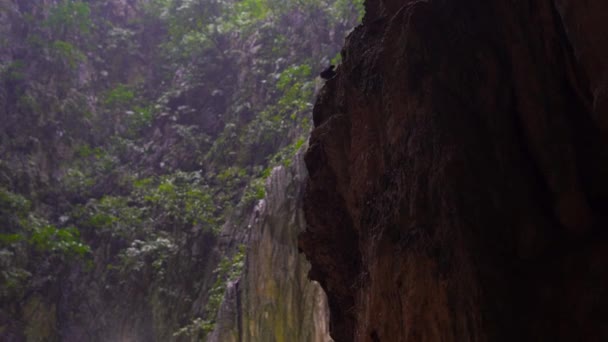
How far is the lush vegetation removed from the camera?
15.9 m

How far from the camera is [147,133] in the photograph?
67.6 feet

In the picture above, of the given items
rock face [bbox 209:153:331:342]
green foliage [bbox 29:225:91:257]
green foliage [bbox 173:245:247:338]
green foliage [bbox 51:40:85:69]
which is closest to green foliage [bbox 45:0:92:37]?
green foliage [bbox 51:40:85:69]

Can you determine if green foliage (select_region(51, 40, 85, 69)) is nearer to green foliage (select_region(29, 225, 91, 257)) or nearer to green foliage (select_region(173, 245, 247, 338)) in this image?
green foliage (select_region(29, 225, 91, 257))

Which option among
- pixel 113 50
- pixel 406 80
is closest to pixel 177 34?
pixel 113 50

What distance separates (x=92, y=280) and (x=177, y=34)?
404 inches

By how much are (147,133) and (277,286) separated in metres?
10.6

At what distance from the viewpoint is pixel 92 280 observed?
16.4 m

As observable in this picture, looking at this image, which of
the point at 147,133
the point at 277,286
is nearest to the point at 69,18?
the point at 147,133

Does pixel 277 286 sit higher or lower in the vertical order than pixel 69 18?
lower

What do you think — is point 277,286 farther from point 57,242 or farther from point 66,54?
point 66,54

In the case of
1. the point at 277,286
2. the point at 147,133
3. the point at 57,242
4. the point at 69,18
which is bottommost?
the point at 277,286

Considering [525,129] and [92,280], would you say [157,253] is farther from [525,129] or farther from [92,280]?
[525,129]

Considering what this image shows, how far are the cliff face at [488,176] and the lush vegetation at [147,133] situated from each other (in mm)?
9221

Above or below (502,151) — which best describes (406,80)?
above
